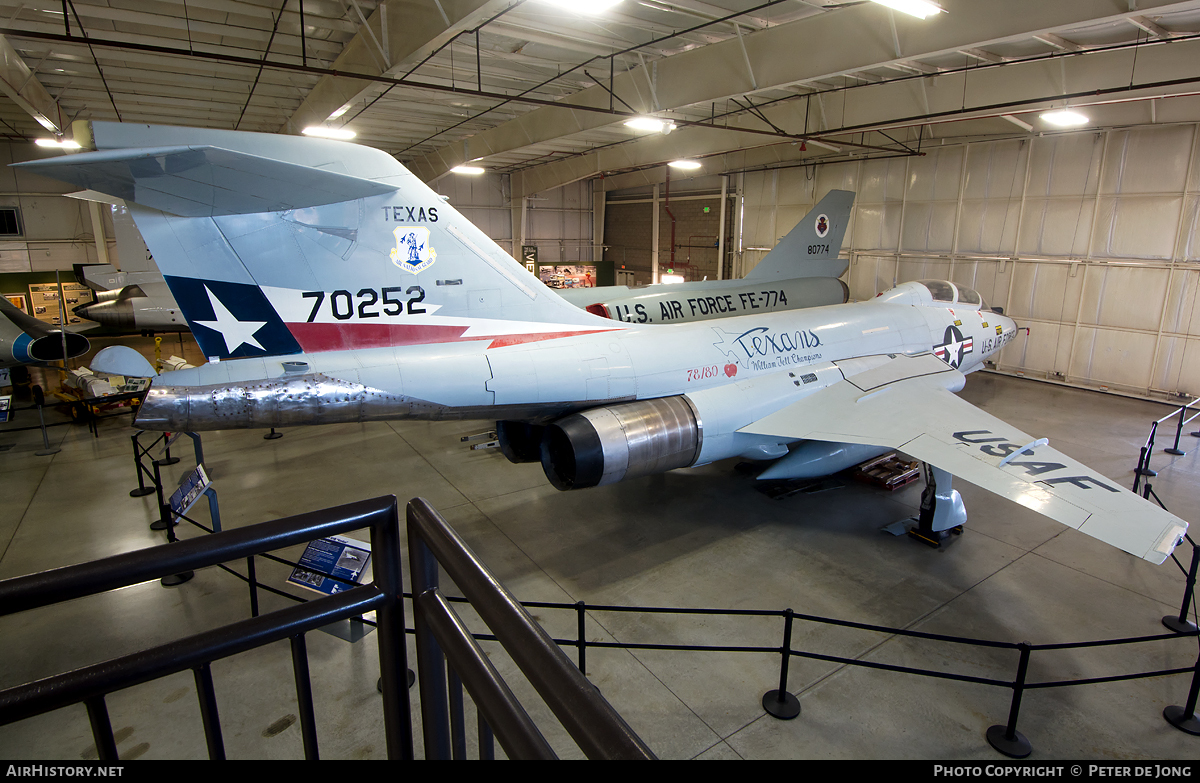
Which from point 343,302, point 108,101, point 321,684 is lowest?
point 321,684

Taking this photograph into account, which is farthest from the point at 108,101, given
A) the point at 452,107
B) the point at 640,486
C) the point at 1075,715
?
the point at 1075,715

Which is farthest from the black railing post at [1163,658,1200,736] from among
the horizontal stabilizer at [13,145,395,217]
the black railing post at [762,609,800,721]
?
the horizontal stabilizer at [13,145,395,217]

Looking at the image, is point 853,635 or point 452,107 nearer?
point 853,635

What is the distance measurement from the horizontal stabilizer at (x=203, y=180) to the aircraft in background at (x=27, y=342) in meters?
9.04

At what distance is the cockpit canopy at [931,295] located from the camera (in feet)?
33.4

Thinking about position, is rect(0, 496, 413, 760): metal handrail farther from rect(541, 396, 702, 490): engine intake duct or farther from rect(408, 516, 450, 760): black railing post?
rect(541, 396, 702, 490): engine intake duct

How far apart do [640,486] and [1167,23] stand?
10.4 m

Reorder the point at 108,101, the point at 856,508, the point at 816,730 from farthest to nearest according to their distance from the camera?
the point at 108,101
the point at 856,508
the point at 816,730

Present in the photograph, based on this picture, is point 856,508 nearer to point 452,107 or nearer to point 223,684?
point 223,684

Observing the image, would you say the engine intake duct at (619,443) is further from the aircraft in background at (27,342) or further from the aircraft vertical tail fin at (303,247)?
the aircraft in background at (27,342)

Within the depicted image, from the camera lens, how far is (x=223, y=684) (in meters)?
4.68

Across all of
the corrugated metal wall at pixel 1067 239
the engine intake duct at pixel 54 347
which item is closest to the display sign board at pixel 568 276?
the corrugated metal wall at pixel 1067 239

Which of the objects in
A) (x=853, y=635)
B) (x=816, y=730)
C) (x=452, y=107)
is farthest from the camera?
(x=452, y=107)

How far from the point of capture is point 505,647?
935mm
